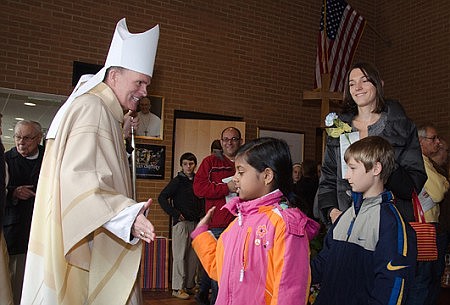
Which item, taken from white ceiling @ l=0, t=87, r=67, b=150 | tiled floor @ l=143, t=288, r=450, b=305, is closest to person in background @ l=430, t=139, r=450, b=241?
tiled floor @ l=143, t=288, r=450, b=305

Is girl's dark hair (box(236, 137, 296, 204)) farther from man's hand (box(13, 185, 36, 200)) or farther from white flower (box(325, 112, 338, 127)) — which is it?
man's hand (box(13, 185, 36, 200))

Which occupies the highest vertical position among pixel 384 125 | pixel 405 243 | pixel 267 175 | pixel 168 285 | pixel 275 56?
pixel 275 56

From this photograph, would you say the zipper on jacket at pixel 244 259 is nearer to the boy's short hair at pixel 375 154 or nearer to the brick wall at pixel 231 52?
the boy's short hair at pixel 375 154

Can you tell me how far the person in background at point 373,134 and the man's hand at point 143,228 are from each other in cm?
108

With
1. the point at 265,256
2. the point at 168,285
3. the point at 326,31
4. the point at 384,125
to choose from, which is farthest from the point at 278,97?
the point at 265,256

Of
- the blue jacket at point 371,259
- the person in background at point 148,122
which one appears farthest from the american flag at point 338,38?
the blue jacket at point 371,259

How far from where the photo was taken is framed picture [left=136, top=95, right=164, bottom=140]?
7289 mm

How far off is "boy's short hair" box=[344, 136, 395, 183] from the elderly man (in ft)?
3.19

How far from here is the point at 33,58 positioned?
261 inches

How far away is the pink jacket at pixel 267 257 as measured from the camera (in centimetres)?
202

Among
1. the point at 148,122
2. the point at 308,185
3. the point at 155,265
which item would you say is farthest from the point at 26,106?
the point at 308,185

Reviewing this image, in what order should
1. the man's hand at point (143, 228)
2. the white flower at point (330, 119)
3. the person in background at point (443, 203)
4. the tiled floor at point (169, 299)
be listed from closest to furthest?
1. the man's hand at point (143, 228)
2. the white flower at point (330, 119)
3. the person in background at point (443, 203)
4. the tiled floor at point (169, 299)

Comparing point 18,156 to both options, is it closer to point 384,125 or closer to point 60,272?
point 60,272

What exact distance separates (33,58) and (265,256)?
18.0ft
